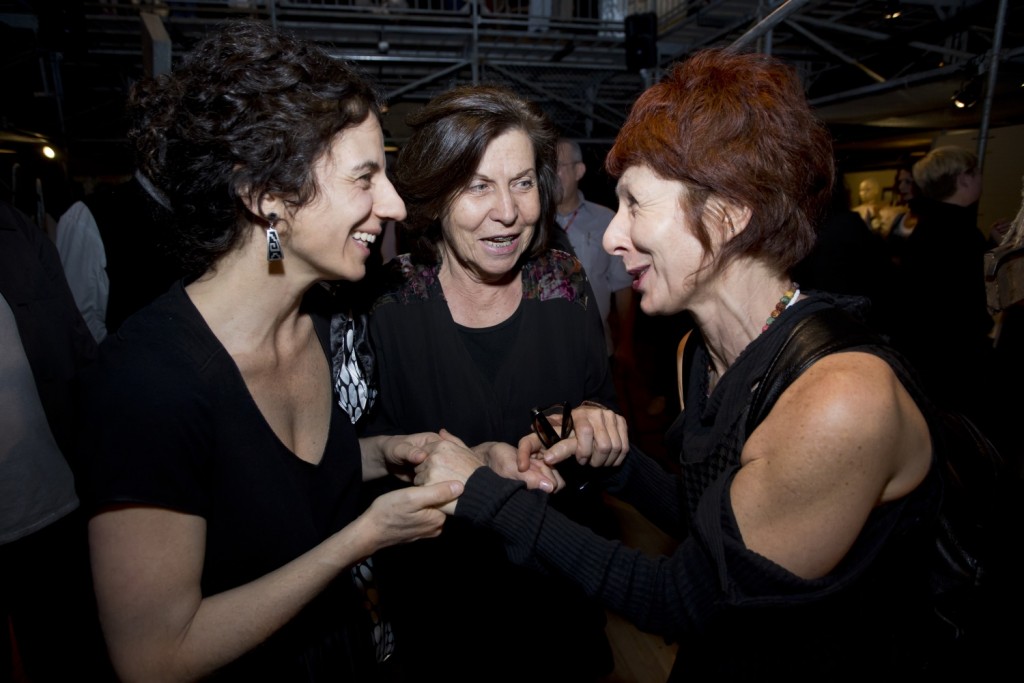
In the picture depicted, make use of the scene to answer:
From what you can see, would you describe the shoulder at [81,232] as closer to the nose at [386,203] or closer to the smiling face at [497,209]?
the smiling face at [497,209]

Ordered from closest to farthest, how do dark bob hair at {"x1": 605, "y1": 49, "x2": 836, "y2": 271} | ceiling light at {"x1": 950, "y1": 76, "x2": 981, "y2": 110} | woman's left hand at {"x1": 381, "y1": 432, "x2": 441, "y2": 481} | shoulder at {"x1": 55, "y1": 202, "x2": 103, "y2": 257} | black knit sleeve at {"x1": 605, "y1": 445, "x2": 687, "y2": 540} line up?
1. dark bob hair at {"x1": 605, "y1": 49, "x2": 836, "y2": 271}
2. woman's left hand at {"x1": 381, "y1": 432, "x2": 441, "y2": 481}
3. black knit sleeve at {"x1": 605, "y1": 445, "x2": 687, "y2": 540}
4. shoulder at {"x1": 55, "y1": 202, "x2": 103, "y2": 257}
5. ceiling light at {"x1": 950, "y1": 76, "x2": 981, "y2": 110}

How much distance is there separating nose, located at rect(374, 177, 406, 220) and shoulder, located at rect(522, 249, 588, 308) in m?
0.78

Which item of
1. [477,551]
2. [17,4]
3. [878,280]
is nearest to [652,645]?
[477,551]

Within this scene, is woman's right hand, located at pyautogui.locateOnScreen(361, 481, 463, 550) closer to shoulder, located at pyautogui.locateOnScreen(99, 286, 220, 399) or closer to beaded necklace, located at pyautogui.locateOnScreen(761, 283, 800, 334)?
shoulder, located at pyautogui.locateOnScreen(99, 286, 220, 399)

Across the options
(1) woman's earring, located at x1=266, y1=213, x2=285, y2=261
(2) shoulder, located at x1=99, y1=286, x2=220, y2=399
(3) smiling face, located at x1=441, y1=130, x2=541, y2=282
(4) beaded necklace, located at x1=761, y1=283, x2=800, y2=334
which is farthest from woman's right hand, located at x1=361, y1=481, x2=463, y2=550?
(3) smiling face, located at x1=441, y1=130, x2=541, y2=282

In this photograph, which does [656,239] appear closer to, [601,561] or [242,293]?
[601,561]

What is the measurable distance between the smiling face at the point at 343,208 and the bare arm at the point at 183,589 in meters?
0.60

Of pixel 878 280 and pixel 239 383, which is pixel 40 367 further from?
pixel 878 280

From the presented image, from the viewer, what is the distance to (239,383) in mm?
1319

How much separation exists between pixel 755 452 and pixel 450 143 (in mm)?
1444

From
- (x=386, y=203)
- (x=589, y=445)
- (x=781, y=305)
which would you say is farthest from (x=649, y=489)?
(x=386, y=203)

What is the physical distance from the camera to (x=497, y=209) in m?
2.07

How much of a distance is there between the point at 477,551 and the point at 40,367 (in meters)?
1.66

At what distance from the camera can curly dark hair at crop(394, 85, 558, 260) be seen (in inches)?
80.3
